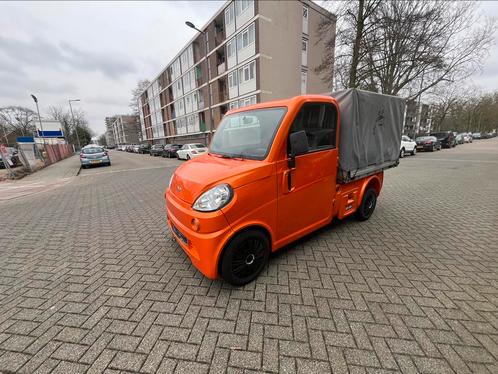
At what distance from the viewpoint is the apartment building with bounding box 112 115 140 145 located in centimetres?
7678

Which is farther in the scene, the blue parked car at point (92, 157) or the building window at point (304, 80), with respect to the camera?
the building window at point (304, 80)

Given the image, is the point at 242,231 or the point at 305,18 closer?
the point at 242,231

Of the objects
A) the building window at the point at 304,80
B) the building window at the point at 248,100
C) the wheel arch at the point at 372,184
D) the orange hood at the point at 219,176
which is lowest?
the wheel arch at the point at 372,184

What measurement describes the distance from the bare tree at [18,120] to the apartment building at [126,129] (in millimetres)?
24704

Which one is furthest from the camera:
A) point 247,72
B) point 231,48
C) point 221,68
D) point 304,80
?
point 221,68

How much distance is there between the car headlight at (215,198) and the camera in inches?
90.4

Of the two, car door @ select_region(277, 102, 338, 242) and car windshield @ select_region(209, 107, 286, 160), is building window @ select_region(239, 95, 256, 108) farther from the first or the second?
car door @ select_region(277, 102, 338, 242)

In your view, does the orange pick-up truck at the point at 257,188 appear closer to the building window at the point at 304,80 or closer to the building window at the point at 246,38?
the building window at the point at 246,38

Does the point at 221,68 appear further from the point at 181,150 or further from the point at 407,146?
the point at 407,146

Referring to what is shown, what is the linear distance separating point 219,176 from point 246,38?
76.8 feet

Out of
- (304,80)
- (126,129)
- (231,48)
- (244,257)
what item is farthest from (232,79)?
(126,129)

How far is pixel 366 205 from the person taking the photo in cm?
448

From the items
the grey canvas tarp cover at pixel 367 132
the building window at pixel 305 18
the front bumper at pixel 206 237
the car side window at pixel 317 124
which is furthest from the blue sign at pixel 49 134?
the grey canvas tarp cover at pixel 367 132

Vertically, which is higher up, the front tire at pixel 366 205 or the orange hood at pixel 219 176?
the orange hood at pixel 219 176
